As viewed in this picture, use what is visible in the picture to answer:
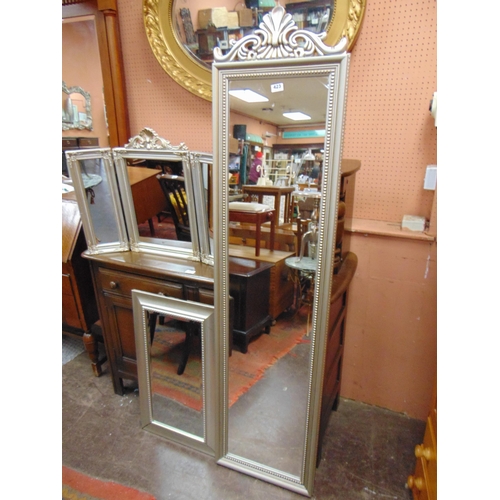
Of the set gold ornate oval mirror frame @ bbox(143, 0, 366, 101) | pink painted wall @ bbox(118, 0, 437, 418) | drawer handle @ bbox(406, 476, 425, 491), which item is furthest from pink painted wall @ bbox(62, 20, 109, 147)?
drawer handle @ bbox(406, 476, 425, 491)

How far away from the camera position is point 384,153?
147 centimetres

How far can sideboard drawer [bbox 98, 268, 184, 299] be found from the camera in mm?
1511

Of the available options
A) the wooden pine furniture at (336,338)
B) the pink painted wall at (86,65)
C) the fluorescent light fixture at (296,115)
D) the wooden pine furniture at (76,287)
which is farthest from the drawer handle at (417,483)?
the pink painted wall at (86,65)

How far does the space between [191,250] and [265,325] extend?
541mm

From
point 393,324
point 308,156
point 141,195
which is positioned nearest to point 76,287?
point 141,195

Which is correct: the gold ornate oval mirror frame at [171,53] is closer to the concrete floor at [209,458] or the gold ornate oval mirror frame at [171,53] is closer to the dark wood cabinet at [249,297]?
the dark wood cabinet at [249,297]

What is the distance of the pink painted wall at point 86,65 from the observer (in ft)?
6.05

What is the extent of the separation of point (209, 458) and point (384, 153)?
1.67m

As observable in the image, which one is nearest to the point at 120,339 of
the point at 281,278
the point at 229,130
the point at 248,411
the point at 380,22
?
the point at 248,411

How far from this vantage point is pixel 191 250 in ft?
5.22

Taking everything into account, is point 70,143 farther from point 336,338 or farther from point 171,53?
point 336,338
